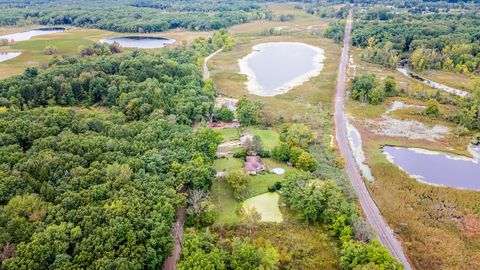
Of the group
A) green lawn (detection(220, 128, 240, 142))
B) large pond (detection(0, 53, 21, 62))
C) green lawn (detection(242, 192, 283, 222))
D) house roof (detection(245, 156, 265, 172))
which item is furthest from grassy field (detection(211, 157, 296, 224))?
large pond (detection(0, 53, 21, 62))

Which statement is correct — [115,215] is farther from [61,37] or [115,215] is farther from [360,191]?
[61,37]

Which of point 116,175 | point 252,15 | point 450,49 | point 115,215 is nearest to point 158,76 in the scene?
point 116,175

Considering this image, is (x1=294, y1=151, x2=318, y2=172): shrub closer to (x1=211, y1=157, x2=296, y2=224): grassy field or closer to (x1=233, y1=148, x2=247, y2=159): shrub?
(x1=211, y1=157, x2=296, y2=224): grassy field

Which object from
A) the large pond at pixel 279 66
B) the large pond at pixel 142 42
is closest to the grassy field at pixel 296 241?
the large pond at pixel 279 66

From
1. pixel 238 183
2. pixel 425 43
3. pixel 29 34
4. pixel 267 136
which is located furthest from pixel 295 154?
pixel 29 34

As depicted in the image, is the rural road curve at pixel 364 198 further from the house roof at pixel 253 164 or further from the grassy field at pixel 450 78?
the grassy field at pixel 450 78

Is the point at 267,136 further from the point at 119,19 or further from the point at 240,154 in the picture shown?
the point at 119,19
